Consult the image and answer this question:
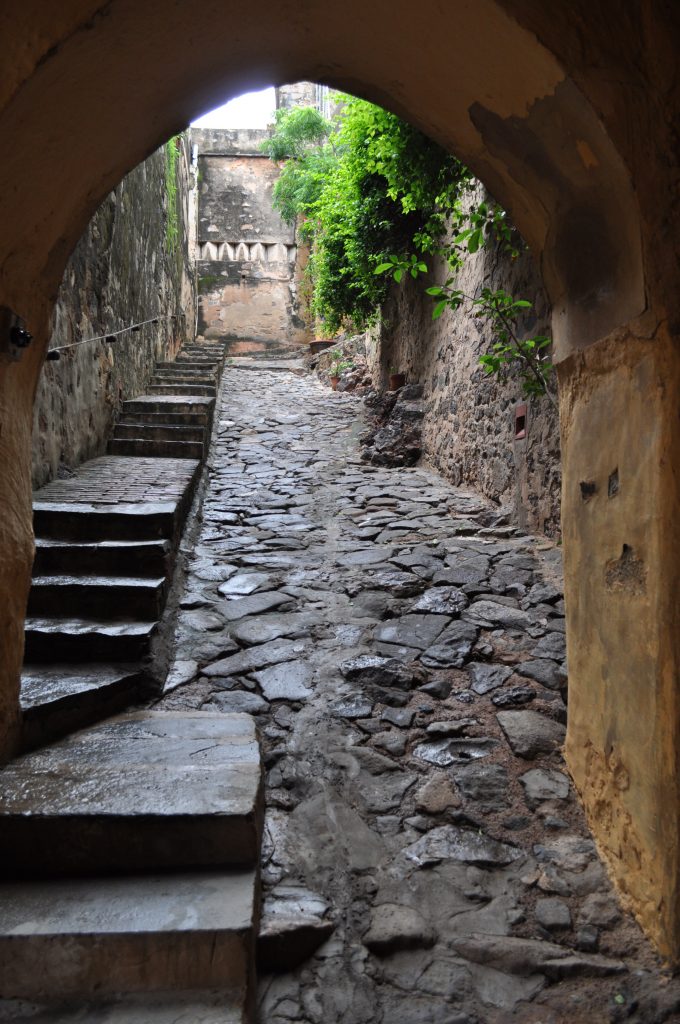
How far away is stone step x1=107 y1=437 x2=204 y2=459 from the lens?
18.2 feet

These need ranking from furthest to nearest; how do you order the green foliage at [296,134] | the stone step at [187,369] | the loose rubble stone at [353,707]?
the green foliage at [296,134] → the stone step at [187,369] → the loose rubble stone at [353,707]

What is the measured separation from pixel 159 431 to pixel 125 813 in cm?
447

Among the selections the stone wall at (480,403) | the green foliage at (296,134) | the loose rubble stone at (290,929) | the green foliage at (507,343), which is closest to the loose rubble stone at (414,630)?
the stone wall at (480,403)

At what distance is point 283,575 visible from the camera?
3.97 metres

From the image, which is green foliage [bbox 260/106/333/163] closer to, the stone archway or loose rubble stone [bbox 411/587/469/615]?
loose rubble stone [bbox 411/587/469/615]

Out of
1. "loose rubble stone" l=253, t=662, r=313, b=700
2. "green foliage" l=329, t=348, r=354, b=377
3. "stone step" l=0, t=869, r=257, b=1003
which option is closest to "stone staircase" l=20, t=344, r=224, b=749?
"loose rubble stone" l=253, t=662, r=313, b=700

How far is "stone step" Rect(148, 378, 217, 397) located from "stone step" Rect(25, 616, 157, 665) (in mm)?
5324

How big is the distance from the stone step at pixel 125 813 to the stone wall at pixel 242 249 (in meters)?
14.7

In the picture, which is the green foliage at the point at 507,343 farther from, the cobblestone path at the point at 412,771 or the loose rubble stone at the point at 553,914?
the loose rubble stone at the point at 553,914

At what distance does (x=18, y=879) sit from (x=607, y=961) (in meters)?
1.53

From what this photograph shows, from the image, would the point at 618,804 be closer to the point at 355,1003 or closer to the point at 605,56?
the point at 355,1003

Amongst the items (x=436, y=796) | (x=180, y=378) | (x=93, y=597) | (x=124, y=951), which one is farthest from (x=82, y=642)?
(x=180, y=378)

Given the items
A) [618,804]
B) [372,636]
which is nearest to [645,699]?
[618,804]

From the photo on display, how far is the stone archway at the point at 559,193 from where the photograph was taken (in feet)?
4.99
